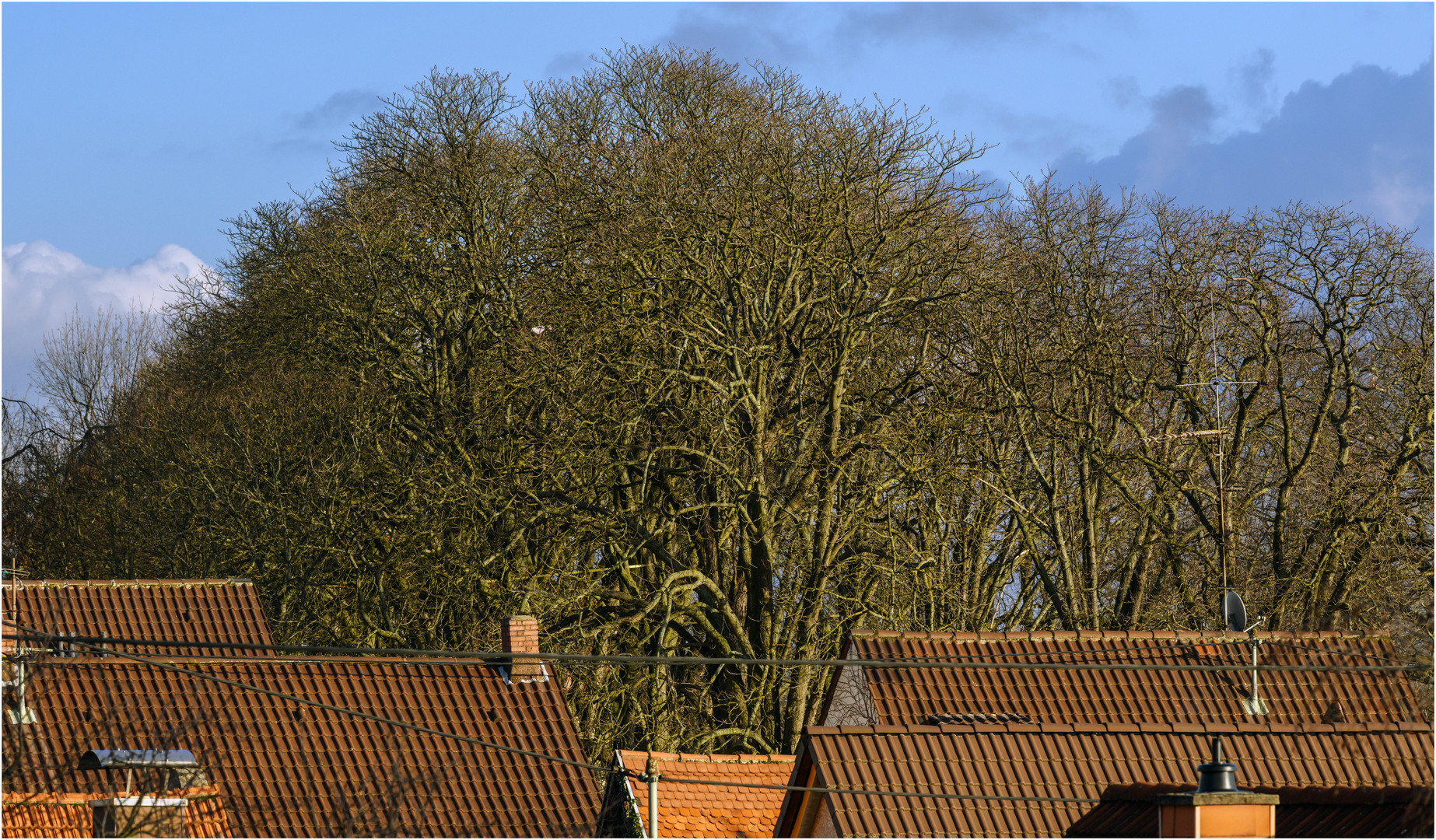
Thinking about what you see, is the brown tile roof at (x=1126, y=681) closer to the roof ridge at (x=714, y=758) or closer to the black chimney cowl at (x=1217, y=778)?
the roof ridge at (x=714, y=758)

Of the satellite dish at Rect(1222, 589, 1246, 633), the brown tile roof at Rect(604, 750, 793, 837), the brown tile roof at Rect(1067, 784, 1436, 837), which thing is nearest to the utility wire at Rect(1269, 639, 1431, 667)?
the satellite dish at Rect(1222, 589, 1246, 633)

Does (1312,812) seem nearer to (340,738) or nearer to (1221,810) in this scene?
(1221,810)

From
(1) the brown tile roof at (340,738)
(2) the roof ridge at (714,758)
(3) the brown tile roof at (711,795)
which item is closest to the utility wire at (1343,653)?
(2) the roof ridge at (714,758)

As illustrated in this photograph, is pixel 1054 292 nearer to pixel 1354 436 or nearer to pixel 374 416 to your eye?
pixel 1354 436

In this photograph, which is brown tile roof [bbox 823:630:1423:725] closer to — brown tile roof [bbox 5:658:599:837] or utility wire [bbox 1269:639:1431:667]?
utility wire [bbox 1269:639:1431:667]

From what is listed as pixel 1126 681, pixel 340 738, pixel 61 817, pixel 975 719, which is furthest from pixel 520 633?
pixel 1126 681

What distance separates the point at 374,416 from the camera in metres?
23.6

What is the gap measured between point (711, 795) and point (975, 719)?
653 cm

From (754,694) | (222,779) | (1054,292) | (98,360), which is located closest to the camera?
(222,779)

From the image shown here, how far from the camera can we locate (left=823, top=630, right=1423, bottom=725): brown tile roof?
1623 cm

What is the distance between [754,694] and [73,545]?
46.4 feet

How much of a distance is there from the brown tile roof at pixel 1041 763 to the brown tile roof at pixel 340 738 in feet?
11.0

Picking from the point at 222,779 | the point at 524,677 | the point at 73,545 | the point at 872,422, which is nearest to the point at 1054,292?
the point at 872,422

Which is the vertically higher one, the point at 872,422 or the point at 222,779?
the point at 872,422
